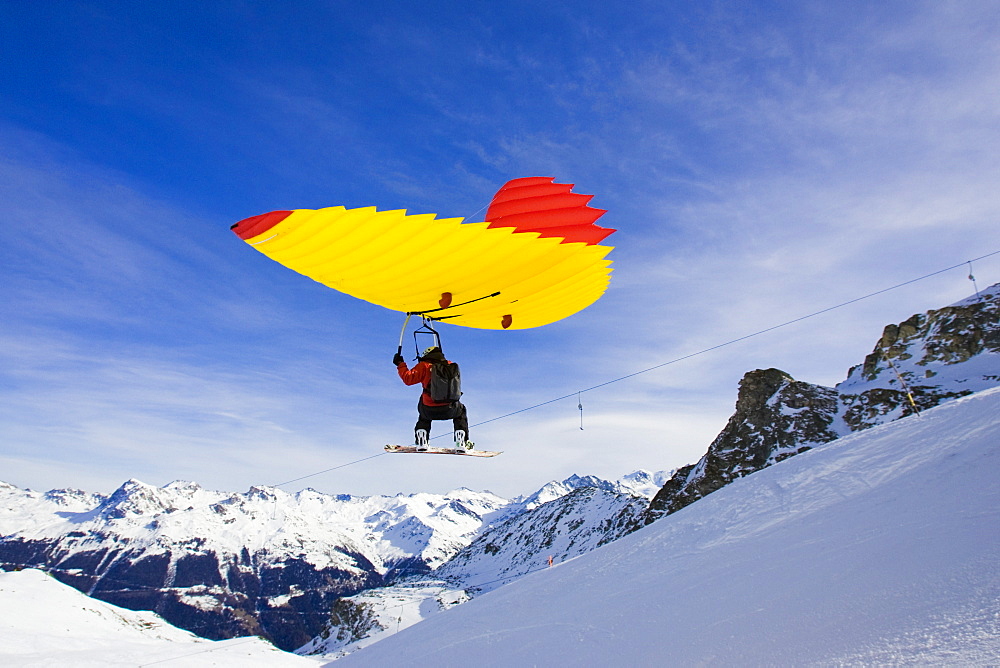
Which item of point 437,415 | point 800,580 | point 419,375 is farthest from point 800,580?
point 419,375

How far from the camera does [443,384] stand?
965 centimetres

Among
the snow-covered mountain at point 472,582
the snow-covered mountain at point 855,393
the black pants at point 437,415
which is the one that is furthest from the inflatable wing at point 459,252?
the snow-covered mountain at point 472,582

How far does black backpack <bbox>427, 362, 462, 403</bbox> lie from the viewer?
9.63 metres

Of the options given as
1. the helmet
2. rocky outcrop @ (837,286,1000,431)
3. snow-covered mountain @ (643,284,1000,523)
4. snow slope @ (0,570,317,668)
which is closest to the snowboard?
the helmet

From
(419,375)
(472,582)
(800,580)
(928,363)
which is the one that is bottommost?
(472,582)

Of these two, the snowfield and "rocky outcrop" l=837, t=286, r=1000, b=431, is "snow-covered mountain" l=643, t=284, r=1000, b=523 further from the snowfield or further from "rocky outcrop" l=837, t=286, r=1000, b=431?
Result: the snowfield

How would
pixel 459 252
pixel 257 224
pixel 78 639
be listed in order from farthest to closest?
pixel 78 639
pixel 459 252
pixel 257 224

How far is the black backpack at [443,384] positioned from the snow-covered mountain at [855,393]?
72149 mm

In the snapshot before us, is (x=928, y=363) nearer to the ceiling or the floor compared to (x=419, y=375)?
nearer to the ceiling

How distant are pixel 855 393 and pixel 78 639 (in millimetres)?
93731

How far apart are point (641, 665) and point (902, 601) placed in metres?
3.40

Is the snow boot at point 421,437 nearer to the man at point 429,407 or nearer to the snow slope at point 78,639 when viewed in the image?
the man at point 429,407

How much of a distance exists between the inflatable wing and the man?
92cm

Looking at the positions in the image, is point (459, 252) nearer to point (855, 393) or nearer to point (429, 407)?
point (429, 407)
